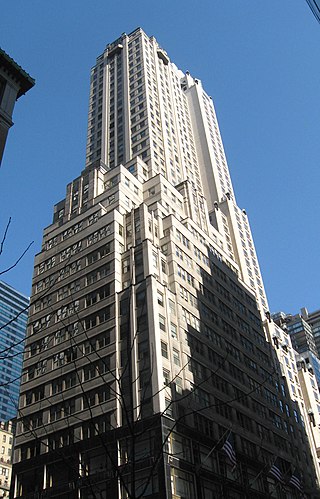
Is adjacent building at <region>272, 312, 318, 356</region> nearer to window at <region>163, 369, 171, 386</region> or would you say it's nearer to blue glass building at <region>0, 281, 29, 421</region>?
blue glass building at <region>0, 281, 29, 421</region>

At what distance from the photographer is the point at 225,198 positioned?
109 metres

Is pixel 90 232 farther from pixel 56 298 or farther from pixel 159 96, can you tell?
pixel 159 96

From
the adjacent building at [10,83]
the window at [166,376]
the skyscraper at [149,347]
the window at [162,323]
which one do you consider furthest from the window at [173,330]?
the adjacent building at [10,83]

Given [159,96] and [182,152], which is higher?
[159,96]

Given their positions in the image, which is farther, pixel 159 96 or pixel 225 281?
pixel 159 96

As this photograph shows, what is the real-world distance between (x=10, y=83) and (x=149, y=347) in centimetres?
3352

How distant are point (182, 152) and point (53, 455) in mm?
68811

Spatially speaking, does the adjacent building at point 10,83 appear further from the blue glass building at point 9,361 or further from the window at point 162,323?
the blue glass building at point 9,361

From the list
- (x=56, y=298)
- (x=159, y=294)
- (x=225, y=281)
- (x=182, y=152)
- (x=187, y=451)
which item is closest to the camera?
(x=187, y=451)

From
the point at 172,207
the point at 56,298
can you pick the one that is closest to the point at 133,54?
the point at 172,207

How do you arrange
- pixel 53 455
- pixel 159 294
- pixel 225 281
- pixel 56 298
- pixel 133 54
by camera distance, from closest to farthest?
pixel 53 455
pixel 159 294
pixel 56 298
pixel 225 281
pixel 133 54

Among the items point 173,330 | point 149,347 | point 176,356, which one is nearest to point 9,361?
→ point 173,330

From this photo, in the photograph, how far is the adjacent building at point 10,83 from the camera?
28.2m

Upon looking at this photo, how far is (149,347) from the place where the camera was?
55.3 m
